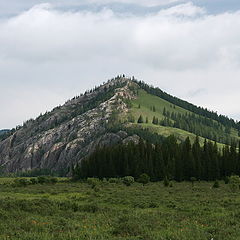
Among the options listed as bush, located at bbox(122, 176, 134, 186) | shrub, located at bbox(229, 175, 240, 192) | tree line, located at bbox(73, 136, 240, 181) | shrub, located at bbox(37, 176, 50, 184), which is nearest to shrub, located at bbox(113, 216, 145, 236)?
shrub, located at bbox(229, 175, 240, 192)

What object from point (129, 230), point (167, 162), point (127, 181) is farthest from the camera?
point (167, 162)

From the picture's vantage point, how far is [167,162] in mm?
109250

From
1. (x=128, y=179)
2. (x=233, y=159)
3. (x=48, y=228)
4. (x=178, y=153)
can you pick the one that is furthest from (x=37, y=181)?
(x=48, y=228)

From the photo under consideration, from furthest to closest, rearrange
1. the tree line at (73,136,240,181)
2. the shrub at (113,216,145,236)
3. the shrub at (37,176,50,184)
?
1. the tree line at (73,136,240,181)
2. the shrub at (37,176,50,184)
3. the shrub at (113,216,145,236)

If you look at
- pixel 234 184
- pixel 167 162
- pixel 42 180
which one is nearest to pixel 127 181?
pixel 42 180

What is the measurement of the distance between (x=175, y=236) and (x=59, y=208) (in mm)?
16554

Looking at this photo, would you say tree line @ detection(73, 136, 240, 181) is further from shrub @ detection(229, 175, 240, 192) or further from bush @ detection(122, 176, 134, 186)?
shrub @ detection(229, 175, 240, 192)

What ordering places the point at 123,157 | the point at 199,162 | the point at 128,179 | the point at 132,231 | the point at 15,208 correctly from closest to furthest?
the point at 132,231 → the point at 15,208 → the point at 128,179 → the point at 199,162 → the point at 123,157

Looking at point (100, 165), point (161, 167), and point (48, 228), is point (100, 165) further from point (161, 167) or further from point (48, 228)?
point (48, 228)

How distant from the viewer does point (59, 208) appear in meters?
30.2

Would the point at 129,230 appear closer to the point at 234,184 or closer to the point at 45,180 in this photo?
the point at 234,184

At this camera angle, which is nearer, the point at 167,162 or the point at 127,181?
the point at 127,181

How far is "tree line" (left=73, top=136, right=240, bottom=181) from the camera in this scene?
10038 centimetres

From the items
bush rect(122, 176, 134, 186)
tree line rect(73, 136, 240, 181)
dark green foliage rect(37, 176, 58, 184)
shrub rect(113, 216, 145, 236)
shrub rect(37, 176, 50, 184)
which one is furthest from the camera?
tree line rect(73, 136, 240, 181)
